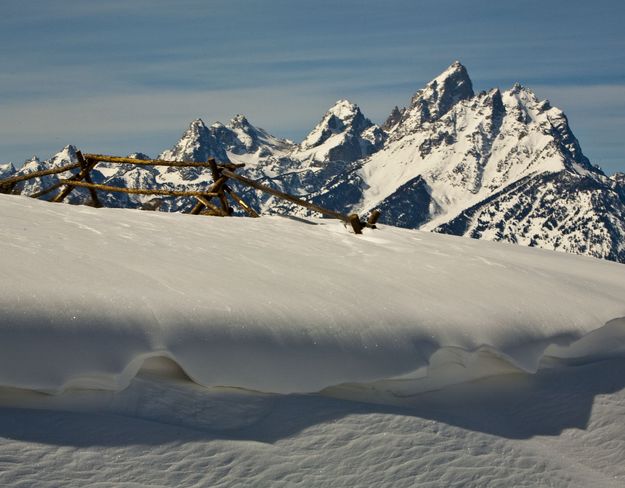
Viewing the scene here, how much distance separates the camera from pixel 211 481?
18.6ft

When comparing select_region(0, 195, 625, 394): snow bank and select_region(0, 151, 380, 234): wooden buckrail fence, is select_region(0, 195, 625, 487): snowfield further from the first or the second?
select_region(0, 151, 380, 234): wooden buckrail fence

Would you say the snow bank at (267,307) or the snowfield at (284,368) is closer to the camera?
the snowfield at (284,368)

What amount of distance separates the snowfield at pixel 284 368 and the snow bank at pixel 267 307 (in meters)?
0.02

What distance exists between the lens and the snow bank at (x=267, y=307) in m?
6.23

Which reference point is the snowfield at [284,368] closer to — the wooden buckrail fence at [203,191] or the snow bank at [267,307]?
the snow bank at [267,307]

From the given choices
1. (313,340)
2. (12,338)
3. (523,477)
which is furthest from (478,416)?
(12,338)

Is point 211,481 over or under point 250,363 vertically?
under

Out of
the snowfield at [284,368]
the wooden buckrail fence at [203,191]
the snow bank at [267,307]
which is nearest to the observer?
the snowfield at [284,368]

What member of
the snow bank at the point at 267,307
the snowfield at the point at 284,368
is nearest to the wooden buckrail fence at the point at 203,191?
the snow bank at the point at 267,307

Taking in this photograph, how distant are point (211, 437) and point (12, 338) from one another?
1303 millimetres

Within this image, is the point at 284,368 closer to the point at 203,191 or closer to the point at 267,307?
the point at 267,307

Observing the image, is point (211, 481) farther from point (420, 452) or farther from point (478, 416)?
point (478, 416)

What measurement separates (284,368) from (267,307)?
0.64 m

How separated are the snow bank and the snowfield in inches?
0.7
